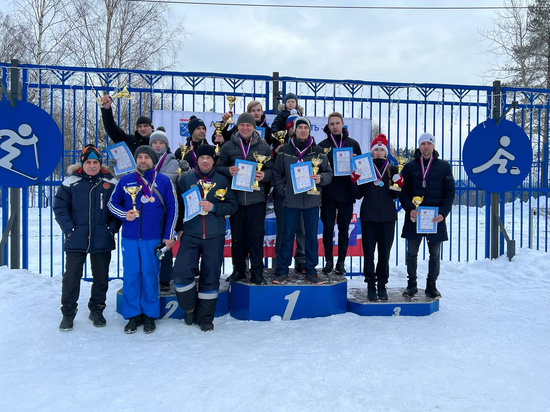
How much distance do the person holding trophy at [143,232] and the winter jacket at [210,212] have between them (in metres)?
0.18

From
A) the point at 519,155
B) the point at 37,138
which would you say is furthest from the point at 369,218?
the point at 37,138

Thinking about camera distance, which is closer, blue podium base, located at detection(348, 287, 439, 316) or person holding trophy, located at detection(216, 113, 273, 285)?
person holding trophy, located at detection(216, 113, 273, 285)

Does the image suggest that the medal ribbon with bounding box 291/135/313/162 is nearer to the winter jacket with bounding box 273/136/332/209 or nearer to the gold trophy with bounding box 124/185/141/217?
the winter jacket with bounding box 273/136/332/209

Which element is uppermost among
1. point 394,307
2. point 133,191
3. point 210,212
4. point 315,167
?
point 315,167

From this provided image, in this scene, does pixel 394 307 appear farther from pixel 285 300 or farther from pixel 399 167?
pixel 399 167

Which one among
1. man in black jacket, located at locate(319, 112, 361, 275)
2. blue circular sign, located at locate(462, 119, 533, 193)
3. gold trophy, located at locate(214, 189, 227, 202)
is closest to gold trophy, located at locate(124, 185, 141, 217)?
gold trophy, located at locate(214, 189, 227, 202)

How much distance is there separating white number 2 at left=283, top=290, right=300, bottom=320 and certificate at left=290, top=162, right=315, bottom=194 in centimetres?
111

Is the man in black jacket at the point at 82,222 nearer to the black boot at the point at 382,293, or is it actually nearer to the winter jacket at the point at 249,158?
the winter jacket at the point at 249,158

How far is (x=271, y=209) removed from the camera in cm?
591

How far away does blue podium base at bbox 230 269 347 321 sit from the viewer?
4.38 metres

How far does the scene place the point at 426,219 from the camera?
182 inches

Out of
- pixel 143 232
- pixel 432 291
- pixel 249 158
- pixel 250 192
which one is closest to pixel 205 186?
pixel 250 192

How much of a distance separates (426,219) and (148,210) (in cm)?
306

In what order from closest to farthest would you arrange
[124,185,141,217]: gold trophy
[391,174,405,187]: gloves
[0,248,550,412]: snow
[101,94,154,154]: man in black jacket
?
[0,248,550,412]: snow → [124,185,141,217]: gold trophy → [391,174,405,187]: gloves → [101,94,154,154]: man in black jacket
